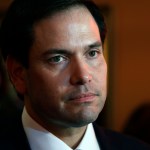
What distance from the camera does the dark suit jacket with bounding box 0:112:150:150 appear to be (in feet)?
4.71

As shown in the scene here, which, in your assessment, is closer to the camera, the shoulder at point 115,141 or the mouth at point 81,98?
the mouth at point 81,98

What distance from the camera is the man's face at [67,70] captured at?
135 cm

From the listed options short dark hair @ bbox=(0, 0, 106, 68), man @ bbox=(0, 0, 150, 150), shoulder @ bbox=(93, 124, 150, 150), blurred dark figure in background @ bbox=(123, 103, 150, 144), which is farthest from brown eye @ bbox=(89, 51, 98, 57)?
blurred dark figure in background @ bbox=(123, 103, 150, 144)

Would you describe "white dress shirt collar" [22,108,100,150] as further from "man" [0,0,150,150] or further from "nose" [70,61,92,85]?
"nose" [70,61,92,85]

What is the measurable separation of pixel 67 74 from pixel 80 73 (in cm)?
4

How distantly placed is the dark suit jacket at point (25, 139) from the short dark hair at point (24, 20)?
190 mm

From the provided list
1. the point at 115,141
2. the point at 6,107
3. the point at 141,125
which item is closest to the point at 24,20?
the point at 115,141

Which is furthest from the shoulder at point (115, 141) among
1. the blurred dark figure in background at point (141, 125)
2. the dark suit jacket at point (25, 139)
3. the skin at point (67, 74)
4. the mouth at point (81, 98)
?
the blurred dark figure in background at point (141, 125)

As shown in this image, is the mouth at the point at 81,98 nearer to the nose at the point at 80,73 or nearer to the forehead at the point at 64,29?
the nose at the point at 80,73

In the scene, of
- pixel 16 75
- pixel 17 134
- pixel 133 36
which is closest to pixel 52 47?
pixel 16 75

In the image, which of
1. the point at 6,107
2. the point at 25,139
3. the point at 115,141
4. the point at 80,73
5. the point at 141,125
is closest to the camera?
the point at 80,73

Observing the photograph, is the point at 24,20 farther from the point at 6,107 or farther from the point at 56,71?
the point at 6,107

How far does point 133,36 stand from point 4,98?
2079 mm

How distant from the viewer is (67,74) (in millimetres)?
1356
